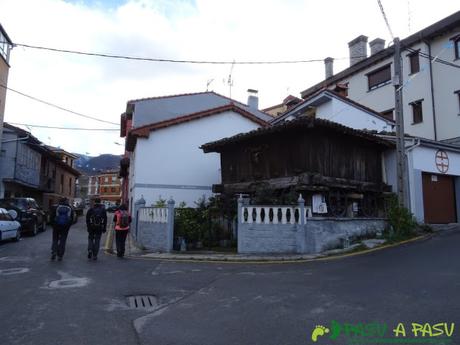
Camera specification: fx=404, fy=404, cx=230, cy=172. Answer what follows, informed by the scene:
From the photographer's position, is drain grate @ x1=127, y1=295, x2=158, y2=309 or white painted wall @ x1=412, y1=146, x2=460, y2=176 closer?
drain grate @ x1=127, y1=295, x2=158, y2=309

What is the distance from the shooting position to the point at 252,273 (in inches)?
339

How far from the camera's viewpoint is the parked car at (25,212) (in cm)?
1803

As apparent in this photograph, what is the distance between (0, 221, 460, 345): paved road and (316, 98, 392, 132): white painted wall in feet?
38.7

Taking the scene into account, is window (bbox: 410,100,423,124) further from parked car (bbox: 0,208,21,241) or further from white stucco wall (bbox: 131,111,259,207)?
parked car (bbox: 0,208,21,241)

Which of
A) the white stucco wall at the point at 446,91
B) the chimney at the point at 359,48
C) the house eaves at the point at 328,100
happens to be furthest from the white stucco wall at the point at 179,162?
the chimney at the point at 359,48

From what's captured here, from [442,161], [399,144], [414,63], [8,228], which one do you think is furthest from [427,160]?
[8,228]

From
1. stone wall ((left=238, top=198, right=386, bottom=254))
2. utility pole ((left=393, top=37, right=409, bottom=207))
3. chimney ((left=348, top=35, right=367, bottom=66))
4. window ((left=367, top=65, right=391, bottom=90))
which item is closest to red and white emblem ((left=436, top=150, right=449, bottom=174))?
utility pole ((left=393, top=37, right=409, bottom=207))

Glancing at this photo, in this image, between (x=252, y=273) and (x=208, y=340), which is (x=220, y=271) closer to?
(x=252, y=273)

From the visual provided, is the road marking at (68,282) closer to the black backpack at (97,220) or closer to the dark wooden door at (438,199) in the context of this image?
the black backpack at (97,220)

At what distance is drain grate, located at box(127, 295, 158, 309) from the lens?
610 centimetres

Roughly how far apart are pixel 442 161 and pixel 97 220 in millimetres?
13486

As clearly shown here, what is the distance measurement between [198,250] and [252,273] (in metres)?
3.95

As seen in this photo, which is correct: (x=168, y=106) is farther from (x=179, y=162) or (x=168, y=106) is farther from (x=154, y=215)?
(x=154, y=215)

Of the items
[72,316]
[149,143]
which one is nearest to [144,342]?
[72,316]
